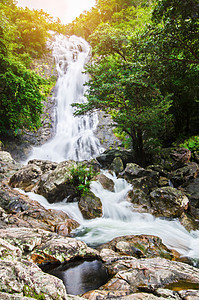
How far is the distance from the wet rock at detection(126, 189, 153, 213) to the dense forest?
2.73 m

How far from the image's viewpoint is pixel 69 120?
64.8 ft

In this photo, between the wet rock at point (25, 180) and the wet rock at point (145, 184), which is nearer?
the wet rock at point (145, 184)

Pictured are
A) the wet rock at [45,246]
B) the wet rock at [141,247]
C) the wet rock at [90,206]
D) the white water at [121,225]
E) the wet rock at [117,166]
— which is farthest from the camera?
the wet rock at [117,166]

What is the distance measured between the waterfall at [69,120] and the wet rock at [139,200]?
630 centimetres

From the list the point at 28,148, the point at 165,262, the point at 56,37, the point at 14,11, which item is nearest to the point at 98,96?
the point at 165,262

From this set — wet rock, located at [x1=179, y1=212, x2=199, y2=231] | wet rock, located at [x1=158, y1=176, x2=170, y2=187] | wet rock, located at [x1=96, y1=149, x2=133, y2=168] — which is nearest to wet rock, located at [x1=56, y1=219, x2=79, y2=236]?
wet rock, located at [x1=179, y1=212, x2=199, y2=231]

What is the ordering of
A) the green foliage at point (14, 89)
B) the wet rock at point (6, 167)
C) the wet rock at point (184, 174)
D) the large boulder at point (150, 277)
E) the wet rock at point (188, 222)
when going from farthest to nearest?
the green foliage at point (14, 89), the wet rock at point (6, 167), the wet rock at point (184, 174), the wet rock at point (188, 222), the large boulder at point (150, 277)

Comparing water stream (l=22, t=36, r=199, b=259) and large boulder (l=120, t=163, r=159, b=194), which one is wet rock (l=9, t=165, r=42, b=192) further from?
large boulder (l=120, t=163, r=159, b=194)

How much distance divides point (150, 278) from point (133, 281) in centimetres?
27

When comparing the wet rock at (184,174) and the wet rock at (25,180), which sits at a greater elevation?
the wet rock at (25,180)

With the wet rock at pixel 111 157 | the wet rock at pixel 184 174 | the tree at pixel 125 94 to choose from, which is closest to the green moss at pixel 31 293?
the tree at pixel 125 94

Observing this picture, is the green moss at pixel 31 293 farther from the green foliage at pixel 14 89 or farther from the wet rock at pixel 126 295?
the green foliage at pixel 14 89

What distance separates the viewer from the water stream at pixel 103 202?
5.08 meters

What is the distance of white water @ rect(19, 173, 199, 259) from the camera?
4.86 m
